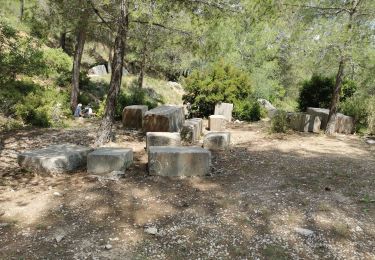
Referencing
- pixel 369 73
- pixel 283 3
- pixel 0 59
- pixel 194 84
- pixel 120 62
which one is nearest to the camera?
pixel 0 59

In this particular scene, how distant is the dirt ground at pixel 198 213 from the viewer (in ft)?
13.0

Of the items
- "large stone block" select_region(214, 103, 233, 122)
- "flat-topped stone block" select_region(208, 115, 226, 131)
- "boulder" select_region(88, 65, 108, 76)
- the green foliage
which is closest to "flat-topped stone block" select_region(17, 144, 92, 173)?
"flat-topped stone block" select_region(208, 115, 226, 131)

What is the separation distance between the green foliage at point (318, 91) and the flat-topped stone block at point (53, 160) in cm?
1119

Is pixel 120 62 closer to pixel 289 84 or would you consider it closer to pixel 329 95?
pixel 329 95

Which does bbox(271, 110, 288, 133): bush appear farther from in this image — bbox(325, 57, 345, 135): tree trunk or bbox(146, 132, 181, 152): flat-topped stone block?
bbox(146, 132, 181, 152): flat-topped stone block

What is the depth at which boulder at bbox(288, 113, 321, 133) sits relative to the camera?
10.9 meters

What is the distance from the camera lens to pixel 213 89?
14.1m

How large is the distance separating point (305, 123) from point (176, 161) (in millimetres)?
6261

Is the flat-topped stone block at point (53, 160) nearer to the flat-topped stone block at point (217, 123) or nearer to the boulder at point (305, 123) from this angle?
the flat-topped stone block at point (217, 123)

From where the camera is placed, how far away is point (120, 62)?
7719 millimetres

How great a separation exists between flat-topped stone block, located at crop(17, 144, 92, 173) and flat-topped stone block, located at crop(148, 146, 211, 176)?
1.39m

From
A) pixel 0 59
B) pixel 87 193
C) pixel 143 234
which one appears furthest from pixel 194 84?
pixel 143 234

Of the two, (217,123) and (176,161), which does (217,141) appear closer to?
(176,161)

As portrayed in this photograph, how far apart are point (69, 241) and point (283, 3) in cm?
807
